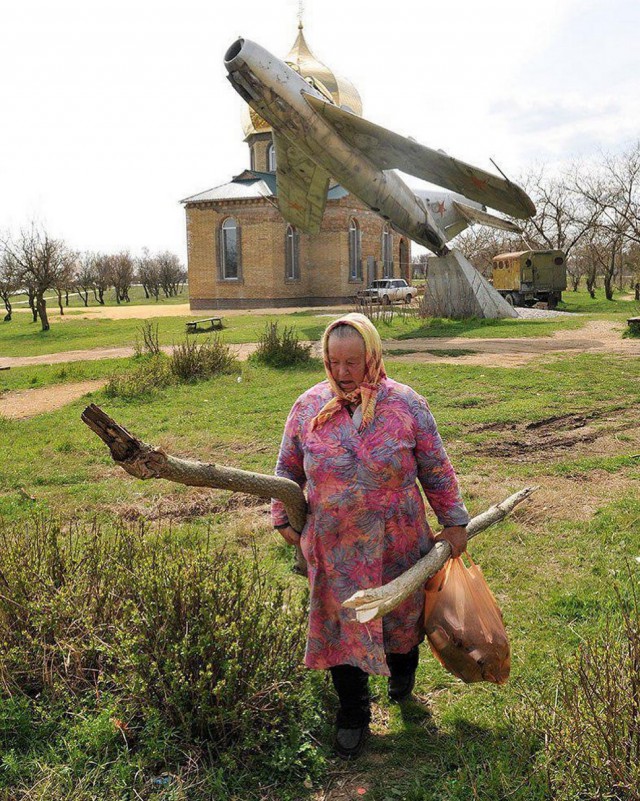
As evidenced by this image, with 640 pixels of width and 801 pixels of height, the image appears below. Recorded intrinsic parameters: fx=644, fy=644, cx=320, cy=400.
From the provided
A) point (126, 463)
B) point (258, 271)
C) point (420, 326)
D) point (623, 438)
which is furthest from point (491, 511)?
point (258, 271)

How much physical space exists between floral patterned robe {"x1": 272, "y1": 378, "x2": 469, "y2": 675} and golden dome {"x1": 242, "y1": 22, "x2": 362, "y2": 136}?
36.0 metres

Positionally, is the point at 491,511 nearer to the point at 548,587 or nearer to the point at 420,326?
the point at 548,587

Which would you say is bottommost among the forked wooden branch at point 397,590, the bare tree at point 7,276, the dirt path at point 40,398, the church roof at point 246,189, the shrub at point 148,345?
the dirt path at point 40,398

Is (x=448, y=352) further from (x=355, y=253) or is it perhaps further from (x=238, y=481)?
(x=355, y=253)

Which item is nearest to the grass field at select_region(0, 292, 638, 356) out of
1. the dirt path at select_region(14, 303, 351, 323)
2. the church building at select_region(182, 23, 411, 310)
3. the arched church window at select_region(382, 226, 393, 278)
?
the dirt path at select_region(14, 303, 351, 323)

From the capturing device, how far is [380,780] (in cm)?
260

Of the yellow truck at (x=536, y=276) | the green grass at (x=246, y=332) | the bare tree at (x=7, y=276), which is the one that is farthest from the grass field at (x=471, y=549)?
the bare tree at (x=7, y=276)

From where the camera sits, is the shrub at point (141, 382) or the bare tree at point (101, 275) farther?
the bare tree at point (101, 275)

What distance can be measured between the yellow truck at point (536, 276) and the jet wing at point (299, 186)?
513 inches

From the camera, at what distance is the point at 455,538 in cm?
280

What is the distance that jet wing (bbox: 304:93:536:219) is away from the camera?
1503 centimetres

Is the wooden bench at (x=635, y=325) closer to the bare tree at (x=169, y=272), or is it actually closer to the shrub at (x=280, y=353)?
the shrub at (x=280, y=353)

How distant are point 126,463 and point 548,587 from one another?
302 cm

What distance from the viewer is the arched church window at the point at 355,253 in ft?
127
